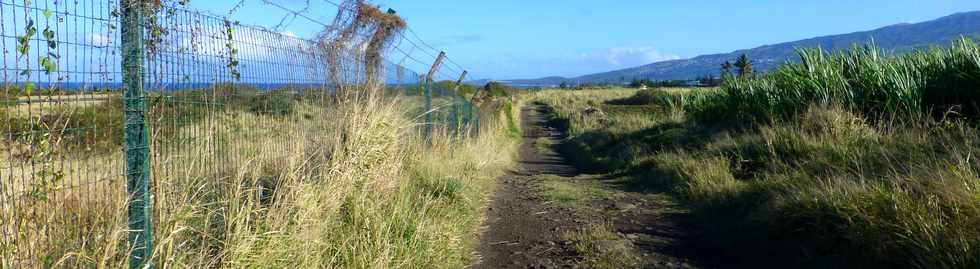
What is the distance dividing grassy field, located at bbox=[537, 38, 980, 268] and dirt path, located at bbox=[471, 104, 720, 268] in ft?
1.16

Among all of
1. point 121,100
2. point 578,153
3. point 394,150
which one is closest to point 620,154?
point 578,153

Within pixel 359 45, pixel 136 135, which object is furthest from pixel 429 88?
pixel 136 135

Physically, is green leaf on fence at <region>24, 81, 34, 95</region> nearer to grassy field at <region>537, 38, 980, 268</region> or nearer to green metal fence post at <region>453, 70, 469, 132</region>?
grassy field at <region>537, 38, 980, 268</region>

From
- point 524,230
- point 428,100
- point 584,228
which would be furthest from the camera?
point 428,100

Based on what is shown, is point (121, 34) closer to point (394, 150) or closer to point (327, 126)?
point (327, 126)

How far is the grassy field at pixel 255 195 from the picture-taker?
3246mm

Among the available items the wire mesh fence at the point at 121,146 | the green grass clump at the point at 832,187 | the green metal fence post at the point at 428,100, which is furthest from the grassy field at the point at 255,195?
the green grass clump at the point at 832,187

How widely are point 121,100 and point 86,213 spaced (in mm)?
599

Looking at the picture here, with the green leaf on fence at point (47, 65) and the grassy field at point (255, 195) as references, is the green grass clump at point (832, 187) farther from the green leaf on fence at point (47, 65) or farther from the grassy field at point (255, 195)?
the green leaf on fence at point (47, 65)

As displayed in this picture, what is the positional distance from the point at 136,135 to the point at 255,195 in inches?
52.4

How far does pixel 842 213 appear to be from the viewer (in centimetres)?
554

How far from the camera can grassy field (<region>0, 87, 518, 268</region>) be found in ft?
10.6

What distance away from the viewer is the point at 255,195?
492 cm

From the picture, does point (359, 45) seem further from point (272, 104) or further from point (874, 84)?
point (874, 84)
